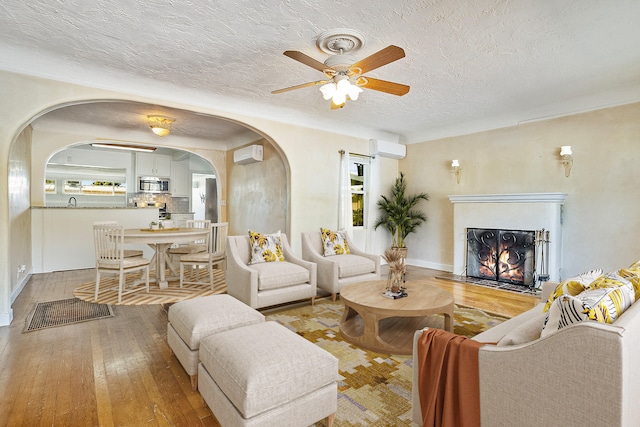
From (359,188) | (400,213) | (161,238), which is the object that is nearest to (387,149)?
(359,188)

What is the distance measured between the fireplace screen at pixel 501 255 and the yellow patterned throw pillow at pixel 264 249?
3.50 metres

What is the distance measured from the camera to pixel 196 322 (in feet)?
6.92

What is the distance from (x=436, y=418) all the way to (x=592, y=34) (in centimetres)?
341

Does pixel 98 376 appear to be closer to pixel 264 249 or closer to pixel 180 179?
pixel 264 249

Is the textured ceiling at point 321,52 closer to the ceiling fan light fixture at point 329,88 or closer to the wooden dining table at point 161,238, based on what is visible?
the ceiling fan light fixture at point 329,88

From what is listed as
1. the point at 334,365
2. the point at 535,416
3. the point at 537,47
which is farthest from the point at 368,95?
the point at 535,416

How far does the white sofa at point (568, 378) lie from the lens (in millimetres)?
1077

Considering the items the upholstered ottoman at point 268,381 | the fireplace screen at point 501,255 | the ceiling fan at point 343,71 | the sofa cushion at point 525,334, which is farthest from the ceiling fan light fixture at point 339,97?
the fireplace screen at point 501,255

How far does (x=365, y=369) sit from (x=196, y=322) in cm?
126

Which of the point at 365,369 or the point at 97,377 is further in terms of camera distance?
the point at 365,369

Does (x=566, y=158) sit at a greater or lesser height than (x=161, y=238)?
greater

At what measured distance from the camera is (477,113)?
5223 mm

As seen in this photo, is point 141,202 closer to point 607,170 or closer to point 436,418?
point 436,418

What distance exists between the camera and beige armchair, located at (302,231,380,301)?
4098 mm
